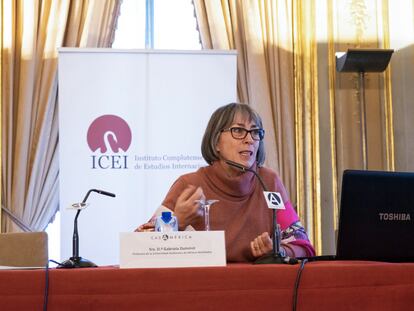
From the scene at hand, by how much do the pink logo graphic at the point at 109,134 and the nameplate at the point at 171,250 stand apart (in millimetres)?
3177

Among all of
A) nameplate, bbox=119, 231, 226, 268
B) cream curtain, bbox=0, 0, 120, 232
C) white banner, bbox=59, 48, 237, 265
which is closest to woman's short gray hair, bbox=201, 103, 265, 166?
nameplate, bbox=119, 231, 226, 268

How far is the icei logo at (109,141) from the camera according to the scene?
4.85m

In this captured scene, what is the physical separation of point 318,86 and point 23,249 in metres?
3.31

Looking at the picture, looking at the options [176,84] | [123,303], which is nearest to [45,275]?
[123,303]

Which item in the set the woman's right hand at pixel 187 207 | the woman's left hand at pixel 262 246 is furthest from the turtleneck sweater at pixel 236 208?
the woman's left hand at pixel 262 246

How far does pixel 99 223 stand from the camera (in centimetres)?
478

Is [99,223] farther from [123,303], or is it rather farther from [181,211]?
[123,303]

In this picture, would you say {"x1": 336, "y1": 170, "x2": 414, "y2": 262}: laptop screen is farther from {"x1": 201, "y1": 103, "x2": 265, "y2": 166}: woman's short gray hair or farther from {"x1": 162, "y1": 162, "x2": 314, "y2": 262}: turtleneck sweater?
{"x1": 201, "y1": 103, "x2": 265, "y2": 166}: woman's short gray hair

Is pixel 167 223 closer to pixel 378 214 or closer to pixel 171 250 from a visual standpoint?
pixel 171 250

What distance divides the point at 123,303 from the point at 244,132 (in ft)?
4.53

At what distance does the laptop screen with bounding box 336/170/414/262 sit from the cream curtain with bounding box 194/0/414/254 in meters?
3.32

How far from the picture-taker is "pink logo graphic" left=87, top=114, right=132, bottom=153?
4.90 m

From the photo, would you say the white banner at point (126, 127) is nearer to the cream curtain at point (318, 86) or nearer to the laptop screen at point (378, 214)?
the cream curtain at point (318, 86)

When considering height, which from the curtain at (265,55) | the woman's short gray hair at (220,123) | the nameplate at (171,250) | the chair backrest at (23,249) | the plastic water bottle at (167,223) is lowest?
the chair backrest at (23,249)
